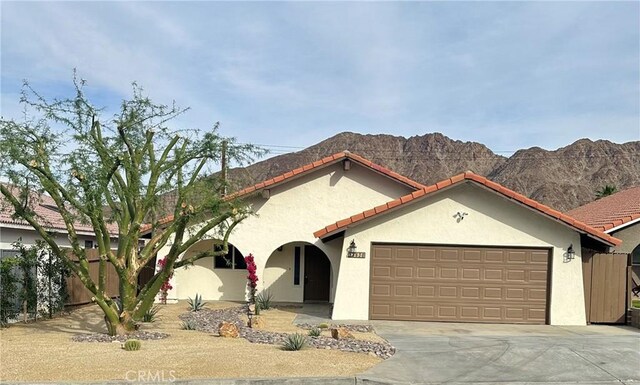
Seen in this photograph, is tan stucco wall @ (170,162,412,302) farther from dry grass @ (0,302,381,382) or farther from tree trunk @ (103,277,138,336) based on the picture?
tree trunk @ (103,277,138,336)

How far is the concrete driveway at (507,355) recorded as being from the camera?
898 centimetres

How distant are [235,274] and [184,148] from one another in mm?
8069

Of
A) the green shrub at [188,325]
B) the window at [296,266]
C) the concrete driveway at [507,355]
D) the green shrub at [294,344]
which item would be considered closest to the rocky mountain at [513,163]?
the window at [296,266]

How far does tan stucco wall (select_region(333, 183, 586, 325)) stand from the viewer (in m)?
14.8

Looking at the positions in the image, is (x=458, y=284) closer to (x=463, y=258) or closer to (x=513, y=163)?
(x=463, y=258)

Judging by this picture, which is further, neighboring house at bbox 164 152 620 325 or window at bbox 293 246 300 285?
window at bbox 293 246 300 285

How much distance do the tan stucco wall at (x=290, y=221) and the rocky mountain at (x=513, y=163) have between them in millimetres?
57104

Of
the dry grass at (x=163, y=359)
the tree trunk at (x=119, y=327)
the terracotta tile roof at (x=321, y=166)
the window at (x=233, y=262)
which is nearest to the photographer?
the dry grass at (x=163, y=359)

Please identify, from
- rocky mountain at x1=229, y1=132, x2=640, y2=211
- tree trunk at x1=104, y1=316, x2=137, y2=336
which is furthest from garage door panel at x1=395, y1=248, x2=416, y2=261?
rocky mountain at x1=229, y1=132, x2=640, y2=211

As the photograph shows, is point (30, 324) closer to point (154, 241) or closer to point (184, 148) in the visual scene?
point (154, 241)

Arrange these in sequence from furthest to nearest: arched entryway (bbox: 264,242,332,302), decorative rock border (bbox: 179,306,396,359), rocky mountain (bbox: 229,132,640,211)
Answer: rocky mountain (bbox: 229,132,640,211)
arched entryway (bbox: 264,242,332,302)
decorative rock border (bbox: 179,306,396,359)

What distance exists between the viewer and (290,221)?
18.8m

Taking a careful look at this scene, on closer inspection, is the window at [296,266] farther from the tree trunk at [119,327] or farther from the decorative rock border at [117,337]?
the tree trunk at [119,327]

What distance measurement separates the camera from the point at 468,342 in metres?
11.7
